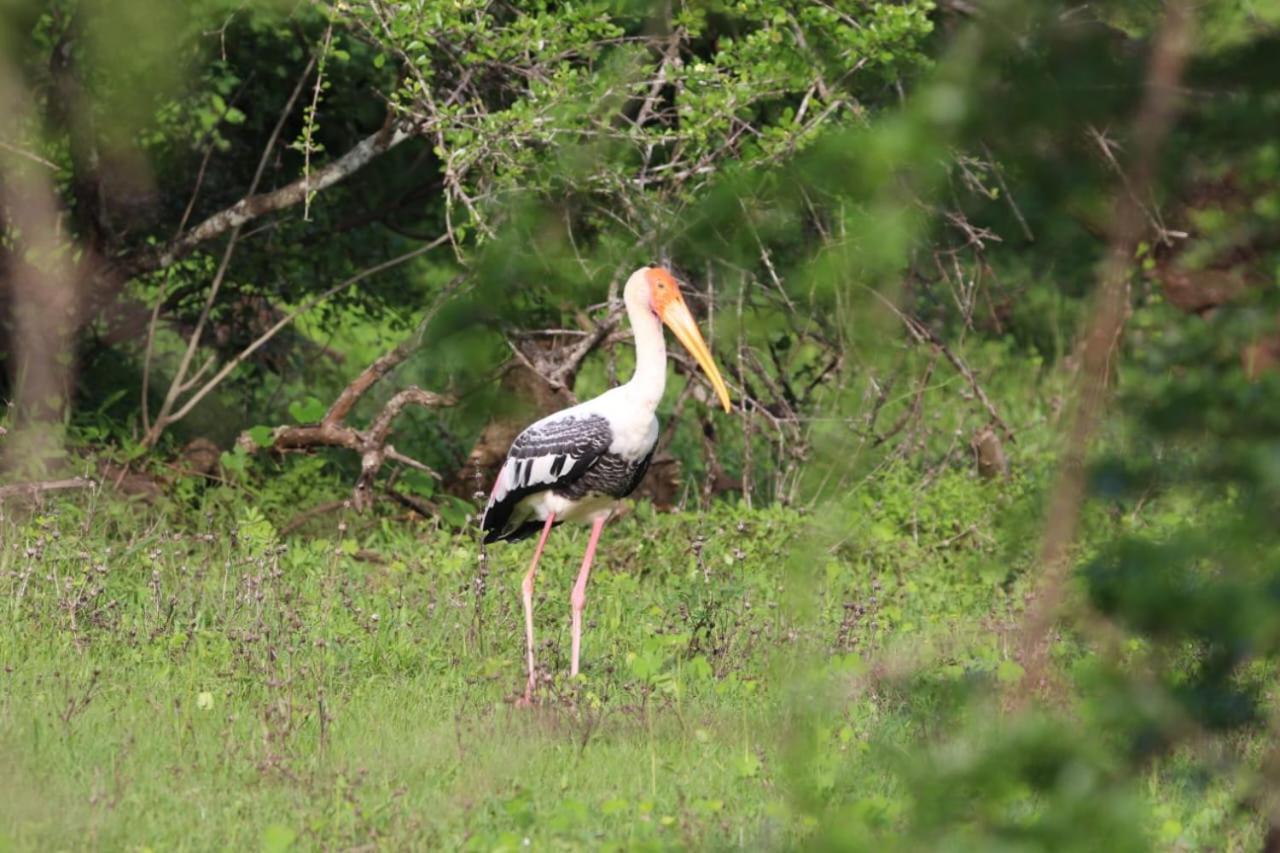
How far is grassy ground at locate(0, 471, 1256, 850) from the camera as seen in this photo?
4355 millimetres

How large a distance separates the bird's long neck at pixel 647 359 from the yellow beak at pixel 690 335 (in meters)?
0.07

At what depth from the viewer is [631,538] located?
7820 mm

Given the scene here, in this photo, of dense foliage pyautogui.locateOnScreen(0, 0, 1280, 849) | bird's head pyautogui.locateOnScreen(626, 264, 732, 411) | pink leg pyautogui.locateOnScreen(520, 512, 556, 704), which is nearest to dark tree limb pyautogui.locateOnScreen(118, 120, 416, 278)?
dense foliage pyautogui.locateOnScreen(0, 0, 1280, 849)

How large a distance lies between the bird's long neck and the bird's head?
0.14 ft

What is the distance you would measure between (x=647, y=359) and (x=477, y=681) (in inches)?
51.0

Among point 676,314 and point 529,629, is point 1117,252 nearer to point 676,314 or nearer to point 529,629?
point 529,629

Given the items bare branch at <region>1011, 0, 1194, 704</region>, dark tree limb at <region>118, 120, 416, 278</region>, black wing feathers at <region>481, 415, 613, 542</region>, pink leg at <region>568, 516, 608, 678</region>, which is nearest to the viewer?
bare branch at <region>1011, 0, 1194, 704</region>

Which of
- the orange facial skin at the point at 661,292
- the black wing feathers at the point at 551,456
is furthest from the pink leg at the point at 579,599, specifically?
the orange facial skin at the point at 661,292

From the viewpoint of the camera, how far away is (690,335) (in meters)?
6.75

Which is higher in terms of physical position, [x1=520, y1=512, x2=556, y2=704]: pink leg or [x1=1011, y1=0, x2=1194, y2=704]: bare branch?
[x1=1011, y1=0, x2=1194, y2=704]: bare branch

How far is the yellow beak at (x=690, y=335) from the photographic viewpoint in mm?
6684

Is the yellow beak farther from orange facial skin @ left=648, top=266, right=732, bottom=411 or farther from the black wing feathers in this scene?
the black wing feathers

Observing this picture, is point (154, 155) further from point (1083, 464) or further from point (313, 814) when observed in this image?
point (1083, 464)

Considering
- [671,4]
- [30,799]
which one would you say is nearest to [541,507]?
[671,4]
